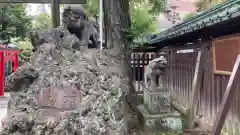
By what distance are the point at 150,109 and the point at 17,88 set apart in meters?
3.39

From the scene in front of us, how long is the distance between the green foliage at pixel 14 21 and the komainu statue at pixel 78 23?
9.77m

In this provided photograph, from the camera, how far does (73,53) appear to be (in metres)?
4.76

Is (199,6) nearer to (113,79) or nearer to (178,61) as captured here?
(178,61)

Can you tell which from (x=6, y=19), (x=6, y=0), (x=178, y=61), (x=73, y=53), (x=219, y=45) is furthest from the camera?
(x=6, y=19)

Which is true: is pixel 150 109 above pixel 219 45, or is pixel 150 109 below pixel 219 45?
below

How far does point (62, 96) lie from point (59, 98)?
5 cm

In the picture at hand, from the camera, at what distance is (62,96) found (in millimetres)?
3924

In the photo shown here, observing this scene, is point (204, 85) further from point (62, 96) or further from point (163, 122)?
point (62, 96)

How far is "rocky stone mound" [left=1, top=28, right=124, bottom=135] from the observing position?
371 cm

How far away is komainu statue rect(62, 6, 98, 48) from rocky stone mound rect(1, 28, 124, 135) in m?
0.70

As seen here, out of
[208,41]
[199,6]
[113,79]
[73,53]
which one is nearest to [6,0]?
[73,53]

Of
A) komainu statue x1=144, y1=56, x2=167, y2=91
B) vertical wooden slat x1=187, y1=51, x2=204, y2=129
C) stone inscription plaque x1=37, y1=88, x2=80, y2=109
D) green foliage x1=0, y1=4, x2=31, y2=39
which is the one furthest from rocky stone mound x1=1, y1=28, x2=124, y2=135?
green foliage x1=0, y1=4, x2=31, y2=39

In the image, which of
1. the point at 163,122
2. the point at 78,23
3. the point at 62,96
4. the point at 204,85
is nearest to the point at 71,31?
the point at 78,23

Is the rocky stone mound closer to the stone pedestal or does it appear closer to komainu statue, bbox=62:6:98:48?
komainu statue, bbox=62:6:98:48
